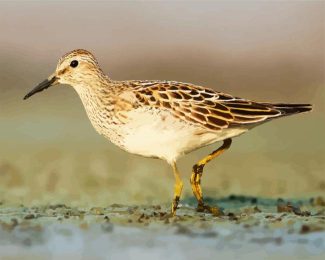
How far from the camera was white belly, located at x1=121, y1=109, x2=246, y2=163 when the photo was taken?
12031mm

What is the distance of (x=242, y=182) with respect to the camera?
1583 cm

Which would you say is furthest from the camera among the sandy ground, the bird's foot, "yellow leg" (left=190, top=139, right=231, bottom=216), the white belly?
"yellow leg" (left=190, top=139, right=231, bottom=216)

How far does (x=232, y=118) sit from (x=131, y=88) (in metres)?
1.17

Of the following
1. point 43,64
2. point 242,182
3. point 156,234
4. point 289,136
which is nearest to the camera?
point 156,234

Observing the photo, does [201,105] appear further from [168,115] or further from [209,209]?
[209,209]

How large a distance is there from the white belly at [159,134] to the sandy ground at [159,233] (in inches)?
28.2

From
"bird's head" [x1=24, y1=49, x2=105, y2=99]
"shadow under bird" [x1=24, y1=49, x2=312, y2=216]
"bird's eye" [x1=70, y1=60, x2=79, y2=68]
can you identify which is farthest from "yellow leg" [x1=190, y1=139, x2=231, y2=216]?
"bird's eye" [x1=70, y1=60, x2=79, y2=68]

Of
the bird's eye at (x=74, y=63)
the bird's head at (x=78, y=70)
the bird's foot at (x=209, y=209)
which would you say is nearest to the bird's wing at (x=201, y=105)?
the bird's head at (x=78, y=70)

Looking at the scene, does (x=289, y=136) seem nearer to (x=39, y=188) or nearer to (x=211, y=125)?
(x=39, y=188)

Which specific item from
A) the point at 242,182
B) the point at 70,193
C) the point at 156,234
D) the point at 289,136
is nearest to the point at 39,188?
the point at 70,193

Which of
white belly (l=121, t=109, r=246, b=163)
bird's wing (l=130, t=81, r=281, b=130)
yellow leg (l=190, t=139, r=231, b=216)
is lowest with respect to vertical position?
yellow leg (l=190, t=139, r=231, b=216)

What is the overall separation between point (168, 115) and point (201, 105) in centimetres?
51

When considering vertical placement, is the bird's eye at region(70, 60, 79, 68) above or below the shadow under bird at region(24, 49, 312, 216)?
above

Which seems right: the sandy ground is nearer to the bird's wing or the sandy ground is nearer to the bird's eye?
the bird's wing
